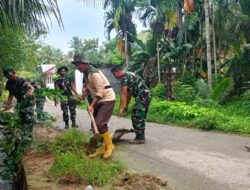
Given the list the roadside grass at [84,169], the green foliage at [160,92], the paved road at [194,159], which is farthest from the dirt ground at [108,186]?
the green foliage at [160,92]

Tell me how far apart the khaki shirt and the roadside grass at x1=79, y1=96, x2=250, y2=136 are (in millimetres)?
3887

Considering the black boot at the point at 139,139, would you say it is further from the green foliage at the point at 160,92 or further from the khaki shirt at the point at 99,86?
the green foliage at the point at 160,92

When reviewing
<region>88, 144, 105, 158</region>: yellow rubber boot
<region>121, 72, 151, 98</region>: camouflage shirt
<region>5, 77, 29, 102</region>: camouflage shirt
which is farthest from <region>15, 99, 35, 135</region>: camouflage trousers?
<region>121, 72, 151, 98</region>: camouflage shirt

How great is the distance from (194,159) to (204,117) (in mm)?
3867

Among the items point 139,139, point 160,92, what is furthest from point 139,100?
point 160,92

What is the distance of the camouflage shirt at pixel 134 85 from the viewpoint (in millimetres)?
7160

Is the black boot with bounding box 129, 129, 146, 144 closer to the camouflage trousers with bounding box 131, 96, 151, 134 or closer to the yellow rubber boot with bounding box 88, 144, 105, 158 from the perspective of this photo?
the camouflage trousers with bounding box 131, 96, 151, 134

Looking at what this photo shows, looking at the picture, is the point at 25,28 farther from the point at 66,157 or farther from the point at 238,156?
the point at 238,156

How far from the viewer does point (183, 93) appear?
15.1 m

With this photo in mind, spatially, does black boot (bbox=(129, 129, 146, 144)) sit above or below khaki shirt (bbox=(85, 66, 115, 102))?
below

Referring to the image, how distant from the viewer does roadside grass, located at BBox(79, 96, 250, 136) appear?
9195 millimetres

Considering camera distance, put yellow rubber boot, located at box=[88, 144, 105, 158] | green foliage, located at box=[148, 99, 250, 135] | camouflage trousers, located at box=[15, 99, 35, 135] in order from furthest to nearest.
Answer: green foliage, located at box=[148, 99, 250, 135] < yellow rubber boot, located at box=[88, 144, 105, 158] < camouflage trousers, located at box=[15, 99, 35, 135]

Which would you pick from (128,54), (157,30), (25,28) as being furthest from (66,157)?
(128,54)

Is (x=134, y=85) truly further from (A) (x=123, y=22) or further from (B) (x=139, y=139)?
(A) (x=123, y=22)
